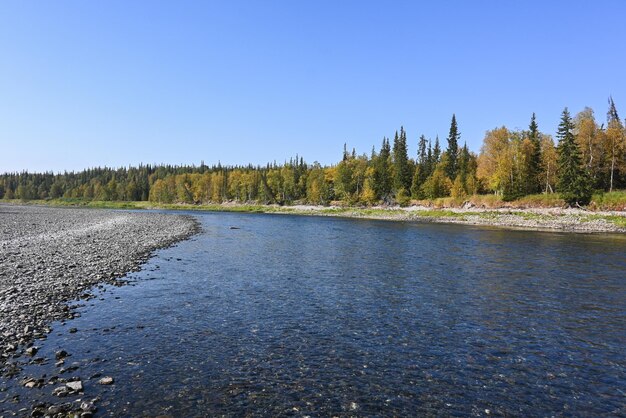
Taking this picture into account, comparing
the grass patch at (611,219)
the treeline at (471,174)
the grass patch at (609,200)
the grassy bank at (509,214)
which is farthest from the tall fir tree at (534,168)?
the grass patch at (611,219)

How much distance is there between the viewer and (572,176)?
2940 inches

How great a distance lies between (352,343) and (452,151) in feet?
409

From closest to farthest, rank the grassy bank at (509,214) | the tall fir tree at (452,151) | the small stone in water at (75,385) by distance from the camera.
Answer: the small stone in water at (75,385), the grassy bank at (509,214), the tall fir tree at (452,151)

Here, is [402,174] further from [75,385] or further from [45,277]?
[75,385]

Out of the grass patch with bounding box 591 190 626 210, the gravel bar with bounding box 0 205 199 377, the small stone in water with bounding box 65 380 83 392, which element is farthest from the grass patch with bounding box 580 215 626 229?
→ the small stone in water with bounding box 65 380 83 392

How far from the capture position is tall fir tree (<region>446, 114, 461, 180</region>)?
120556 mm

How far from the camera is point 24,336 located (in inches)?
488

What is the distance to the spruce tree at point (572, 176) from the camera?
73375 millimetres

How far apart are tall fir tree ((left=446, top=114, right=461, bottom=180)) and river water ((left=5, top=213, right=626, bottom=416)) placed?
3887 inches

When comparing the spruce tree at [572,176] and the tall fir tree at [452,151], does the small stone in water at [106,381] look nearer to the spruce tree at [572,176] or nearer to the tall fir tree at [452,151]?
the spruce tree at [572,176]

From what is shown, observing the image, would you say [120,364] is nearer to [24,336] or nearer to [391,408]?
[24,336]

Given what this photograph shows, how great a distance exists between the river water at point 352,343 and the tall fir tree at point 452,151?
3887 inches

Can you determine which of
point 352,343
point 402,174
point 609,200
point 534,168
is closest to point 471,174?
point 534,168

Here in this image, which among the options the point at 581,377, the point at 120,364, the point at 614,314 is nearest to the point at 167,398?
the point at 120,364
